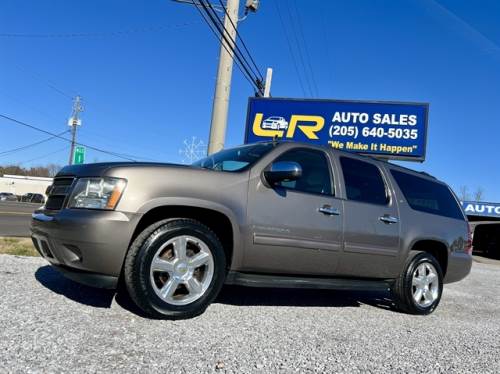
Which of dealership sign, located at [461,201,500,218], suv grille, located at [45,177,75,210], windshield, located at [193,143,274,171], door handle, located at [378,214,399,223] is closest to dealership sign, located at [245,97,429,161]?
dealership sign, located at [461,201,500,218]

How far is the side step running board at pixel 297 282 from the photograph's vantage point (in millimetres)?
4023

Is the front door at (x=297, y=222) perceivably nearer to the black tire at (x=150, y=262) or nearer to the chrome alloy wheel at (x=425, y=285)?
the black tire at (x=150, y=262)

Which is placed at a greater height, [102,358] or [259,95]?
[259,95]

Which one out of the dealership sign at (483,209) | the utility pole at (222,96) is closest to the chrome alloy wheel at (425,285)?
the utility pole at (222,96)

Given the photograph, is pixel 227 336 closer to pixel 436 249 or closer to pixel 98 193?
pixel 98 193

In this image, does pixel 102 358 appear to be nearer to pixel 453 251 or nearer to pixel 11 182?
pixel 453 251

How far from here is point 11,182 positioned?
8444cm

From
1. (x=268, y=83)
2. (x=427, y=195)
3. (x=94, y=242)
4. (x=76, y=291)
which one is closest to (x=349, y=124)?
(x=268, y=83)

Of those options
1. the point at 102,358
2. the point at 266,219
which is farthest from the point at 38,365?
the point at 266,219

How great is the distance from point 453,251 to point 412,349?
2653 millimetres

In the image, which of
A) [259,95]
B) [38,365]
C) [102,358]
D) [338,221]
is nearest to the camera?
[38,365]

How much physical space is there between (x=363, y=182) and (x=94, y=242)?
3059 mm

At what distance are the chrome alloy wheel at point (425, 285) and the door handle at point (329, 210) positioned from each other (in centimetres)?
155

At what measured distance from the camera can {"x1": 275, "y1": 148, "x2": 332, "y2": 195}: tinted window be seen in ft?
14.9
